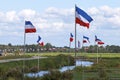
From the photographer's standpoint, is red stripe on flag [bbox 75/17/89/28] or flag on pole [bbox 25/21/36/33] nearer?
red stripe on flag [bbox 75/17/89/28]

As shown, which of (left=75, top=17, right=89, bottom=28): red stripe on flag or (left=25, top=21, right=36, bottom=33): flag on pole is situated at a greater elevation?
(left=25, top=21, right=36, bottom=33): flag on pole

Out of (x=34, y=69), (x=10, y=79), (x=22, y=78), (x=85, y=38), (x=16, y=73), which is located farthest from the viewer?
(x=85, y=38)

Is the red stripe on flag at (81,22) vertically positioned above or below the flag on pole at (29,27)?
below

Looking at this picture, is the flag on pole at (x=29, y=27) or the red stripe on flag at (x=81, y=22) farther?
the flag on pole at (x=29, y=27)

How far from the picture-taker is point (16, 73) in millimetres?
39250

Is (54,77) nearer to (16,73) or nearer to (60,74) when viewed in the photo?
(60,74)

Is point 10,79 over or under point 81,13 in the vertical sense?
under

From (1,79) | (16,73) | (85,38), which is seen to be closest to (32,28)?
(16,73)

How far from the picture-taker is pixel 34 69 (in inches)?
2307

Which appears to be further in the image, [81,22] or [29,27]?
[29,27]

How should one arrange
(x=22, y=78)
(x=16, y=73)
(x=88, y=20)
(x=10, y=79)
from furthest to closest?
(x=16, y=73) → (x=22, y=78) → (x=10, y=79) → (x=88, y=20)

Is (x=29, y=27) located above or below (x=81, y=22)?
above

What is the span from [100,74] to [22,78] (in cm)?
811

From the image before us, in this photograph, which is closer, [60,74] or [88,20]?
[88,20]
